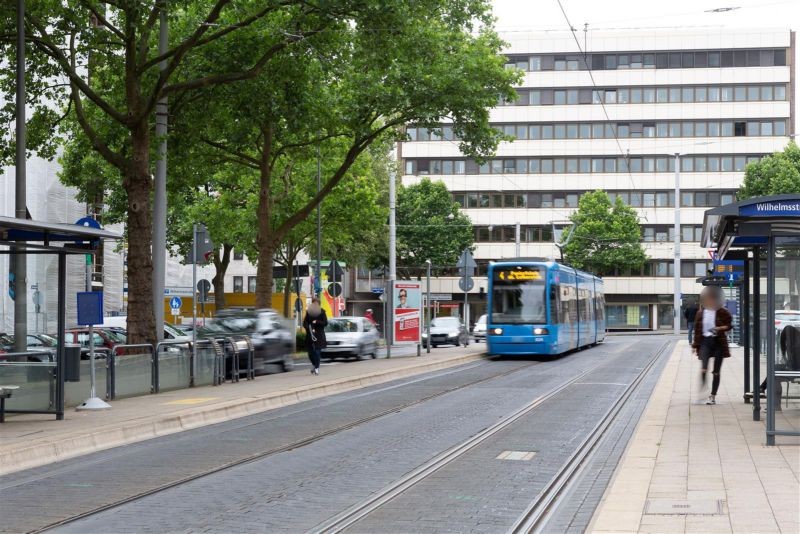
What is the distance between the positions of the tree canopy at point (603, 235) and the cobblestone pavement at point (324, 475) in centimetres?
6246

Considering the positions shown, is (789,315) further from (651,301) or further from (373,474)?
(651,301)

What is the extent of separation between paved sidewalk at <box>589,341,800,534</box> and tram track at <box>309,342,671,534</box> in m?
0.46

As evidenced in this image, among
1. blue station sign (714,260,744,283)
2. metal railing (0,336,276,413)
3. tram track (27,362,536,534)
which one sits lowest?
tram track (27,362,536,534)

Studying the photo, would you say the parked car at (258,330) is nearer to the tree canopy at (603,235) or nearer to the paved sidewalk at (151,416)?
the paved sidewalk at (151,416)

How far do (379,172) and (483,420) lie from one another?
54.9 metres

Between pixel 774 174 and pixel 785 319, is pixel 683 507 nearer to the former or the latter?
pixel 785 319

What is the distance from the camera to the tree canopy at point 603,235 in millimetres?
79688

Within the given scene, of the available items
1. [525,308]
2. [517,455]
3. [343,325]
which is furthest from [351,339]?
[517,455]

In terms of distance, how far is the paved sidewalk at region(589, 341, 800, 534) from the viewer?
7.78 meters

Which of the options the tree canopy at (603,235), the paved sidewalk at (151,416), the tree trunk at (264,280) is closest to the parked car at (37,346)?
the paved sidewalk at (151,416)

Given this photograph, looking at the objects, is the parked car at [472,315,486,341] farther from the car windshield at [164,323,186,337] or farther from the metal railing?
the metal railing

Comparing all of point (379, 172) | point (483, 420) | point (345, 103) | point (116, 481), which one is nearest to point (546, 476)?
point (116, 481)

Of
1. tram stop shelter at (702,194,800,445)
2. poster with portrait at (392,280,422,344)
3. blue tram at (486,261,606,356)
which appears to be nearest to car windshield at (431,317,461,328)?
poster with portrait at (392,280,422,344)

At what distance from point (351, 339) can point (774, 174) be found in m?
47.5
